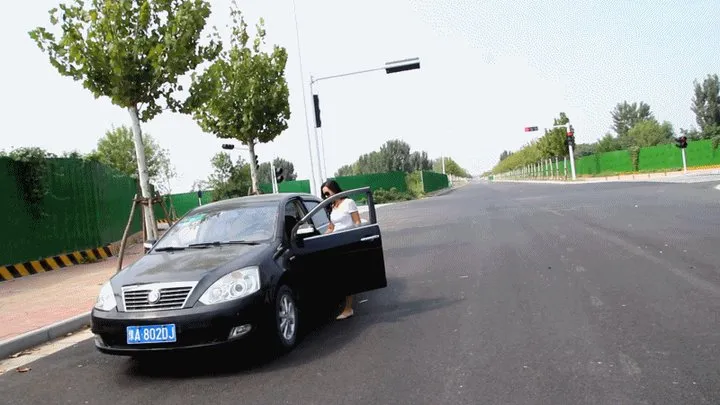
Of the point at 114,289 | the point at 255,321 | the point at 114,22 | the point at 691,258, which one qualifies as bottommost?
the point at 691,258

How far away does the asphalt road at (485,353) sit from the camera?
12.4 feet

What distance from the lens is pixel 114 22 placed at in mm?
11484

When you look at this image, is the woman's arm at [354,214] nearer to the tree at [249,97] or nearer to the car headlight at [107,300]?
the car headlight at [107,300]

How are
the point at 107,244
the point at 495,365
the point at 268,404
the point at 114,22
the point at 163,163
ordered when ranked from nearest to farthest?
the point at 268,404, the point at 495,365, the point at 114,22, the point at 107,244, the point at 163,163

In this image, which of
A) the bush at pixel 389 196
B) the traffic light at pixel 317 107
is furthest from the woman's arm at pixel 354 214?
the bush at pixel 389 196

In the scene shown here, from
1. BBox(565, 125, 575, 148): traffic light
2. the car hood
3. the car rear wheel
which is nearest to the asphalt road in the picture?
the car rear wheel

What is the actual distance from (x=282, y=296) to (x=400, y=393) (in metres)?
1.67

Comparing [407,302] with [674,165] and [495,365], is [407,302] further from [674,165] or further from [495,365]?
[674,165]

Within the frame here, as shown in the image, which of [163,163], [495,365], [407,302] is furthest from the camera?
[163,163]

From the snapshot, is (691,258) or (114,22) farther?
(114,22)

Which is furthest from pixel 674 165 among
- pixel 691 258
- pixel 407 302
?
pixel 407 302

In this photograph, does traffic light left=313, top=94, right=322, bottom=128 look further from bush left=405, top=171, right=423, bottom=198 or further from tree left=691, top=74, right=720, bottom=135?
tree left=691, top=74, right=720, bottom=135

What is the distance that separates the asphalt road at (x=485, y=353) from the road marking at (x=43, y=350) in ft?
0.56

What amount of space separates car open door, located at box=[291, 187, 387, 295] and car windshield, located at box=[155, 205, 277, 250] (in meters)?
0.35
